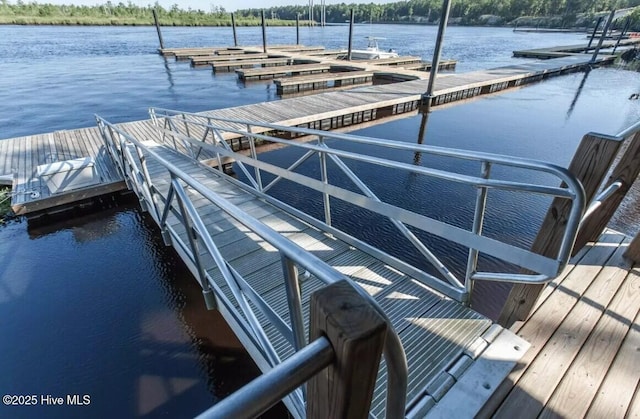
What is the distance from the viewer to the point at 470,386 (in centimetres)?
172

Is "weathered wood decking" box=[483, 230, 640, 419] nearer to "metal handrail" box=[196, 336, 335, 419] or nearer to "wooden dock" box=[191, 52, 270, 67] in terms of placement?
"metal handrail" box=[196, 336, 335, 419]

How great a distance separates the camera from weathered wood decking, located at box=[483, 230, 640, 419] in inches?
63.7

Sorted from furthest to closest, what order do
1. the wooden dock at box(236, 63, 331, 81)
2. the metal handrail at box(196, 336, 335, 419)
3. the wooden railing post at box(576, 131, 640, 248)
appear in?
the wooden dock at box(236, 63, 331, 81) < the wooden railing post at box(576, 131, 640, 248) < the metal handrail at box(196, 336, 335, 419)

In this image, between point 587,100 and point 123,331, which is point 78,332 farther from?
point 587,100

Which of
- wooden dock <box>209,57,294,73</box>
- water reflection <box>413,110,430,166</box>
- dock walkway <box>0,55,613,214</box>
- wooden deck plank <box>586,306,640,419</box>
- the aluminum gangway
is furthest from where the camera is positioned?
wooden dock <box>209,57,294,73</box>

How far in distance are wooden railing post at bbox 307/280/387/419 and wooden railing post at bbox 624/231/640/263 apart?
9.77 ft

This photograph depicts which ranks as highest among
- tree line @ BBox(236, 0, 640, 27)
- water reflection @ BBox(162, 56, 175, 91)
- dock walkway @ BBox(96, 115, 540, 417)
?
tree line @ BBox(236, 0, 640, 27)

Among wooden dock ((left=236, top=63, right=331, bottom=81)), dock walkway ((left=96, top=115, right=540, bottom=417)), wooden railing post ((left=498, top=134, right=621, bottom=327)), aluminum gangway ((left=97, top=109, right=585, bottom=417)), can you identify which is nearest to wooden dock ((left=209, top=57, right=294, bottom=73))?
wooden dock ((left=236, top=63, right=331, bottom=81))

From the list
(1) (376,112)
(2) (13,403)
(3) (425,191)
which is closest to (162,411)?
(2) (13,403)

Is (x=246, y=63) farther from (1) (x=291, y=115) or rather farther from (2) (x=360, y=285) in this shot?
(2) (x=360, y=285)

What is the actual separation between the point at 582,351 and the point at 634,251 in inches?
47.7

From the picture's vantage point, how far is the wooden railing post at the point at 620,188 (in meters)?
2.14

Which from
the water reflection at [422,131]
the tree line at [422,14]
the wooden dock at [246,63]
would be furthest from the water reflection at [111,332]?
the tree line at [422,14]

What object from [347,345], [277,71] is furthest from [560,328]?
[277,71]
